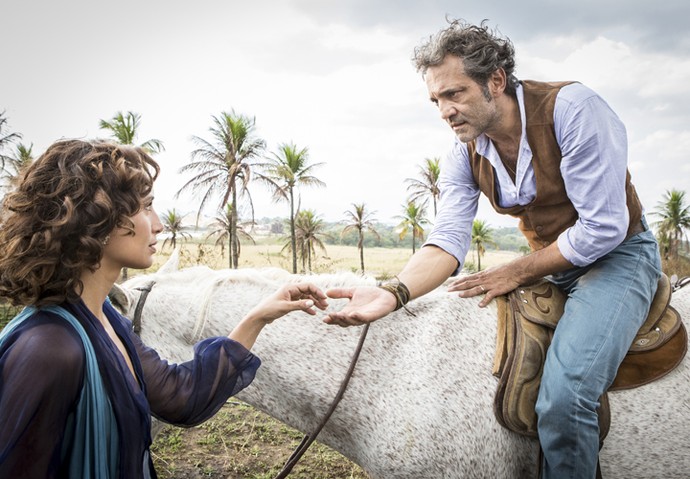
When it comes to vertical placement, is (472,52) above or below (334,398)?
above

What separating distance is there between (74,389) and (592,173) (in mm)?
2344

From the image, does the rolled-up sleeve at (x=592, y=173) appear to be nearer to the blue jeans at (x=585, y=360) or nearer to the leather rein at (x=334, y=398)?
the blue jeans at (x=585, y=360)

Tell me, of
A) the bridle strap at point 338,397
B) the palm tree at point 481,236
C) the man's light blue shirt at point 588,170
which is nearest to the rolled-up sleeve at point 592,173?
the man's light blue shirt at point 588,170

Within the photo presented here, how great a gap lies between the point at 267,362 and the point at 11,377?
1333 mm

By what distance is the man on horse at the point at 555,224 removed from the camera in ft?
6.68

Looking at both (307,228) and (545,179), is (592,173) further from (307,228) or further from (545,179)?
(307,228)

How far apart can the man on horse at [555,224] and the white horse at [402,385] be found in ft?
0.68

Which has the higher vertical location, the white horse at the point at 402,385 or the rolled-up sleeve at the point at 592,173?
the rolled-up sleeve at the point at 592,173

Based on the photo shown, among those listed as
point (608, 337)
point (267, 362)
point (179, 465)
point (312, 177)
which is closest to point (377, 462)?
point (267, 362)

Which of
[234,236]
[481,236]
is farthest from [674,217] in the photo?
[234,236]

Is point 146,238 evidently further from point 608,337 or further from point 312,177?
point 312,177

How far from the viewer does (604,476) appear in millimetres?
2254

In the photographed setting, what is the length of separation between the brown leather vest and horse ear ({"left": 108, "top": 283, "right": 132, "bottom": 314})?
83.1 inches

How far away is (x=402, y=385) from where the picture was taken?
219 cm
